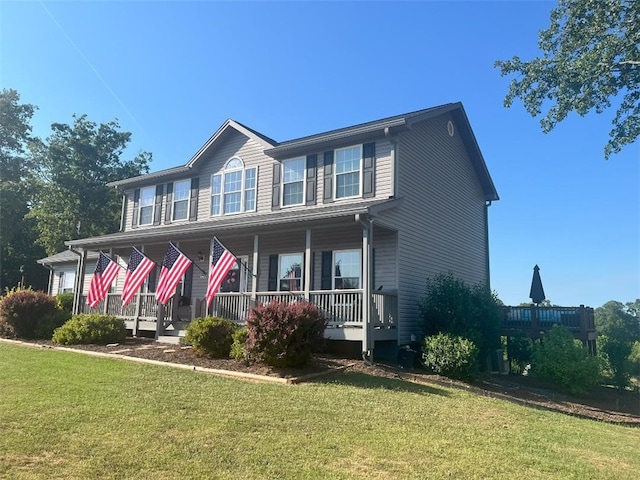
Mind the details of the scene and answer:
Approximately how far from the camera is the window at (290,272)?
15.3 meters

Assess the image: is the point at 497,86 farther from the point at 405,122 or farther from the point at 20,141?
the point at 20,141

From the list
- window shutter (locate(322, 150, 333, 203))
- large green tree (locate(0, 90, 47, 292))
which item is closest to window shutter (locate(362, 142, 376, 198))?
window shutter (locate(322, 150, 333, 203))

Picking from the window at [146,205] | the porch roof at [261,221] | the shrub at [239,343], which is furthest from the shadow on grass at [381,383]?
the window at [146,205]

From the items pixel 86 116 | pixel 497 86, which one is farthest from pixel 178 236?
pixel 86 116

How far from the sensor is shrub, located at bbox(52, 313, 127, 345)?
14.1 m

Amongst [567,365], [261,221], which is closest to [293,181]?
[261,221]

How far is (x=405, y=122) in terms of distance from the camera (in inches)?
530

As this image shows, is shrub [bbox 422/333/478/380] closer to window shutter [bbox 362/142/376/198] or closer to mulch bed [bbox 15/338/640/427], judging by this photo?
mulch bed [bbox 15/338/640/427]

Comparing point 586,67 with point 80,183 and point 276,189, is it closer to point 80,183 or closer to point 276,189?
point 276,189

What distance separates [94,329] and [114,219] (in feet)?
80.2

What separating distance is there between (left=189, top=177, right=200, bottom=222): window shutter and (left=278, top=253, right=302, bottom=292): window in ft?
15.6

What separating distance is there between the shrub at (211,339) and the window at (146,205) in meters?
9.68

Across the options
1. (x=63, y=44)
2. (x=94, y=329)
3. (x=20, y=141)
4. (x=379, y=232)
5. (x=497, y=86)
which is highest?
(x=20, y=141)

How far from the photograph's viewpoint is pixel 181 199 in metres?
19.2
